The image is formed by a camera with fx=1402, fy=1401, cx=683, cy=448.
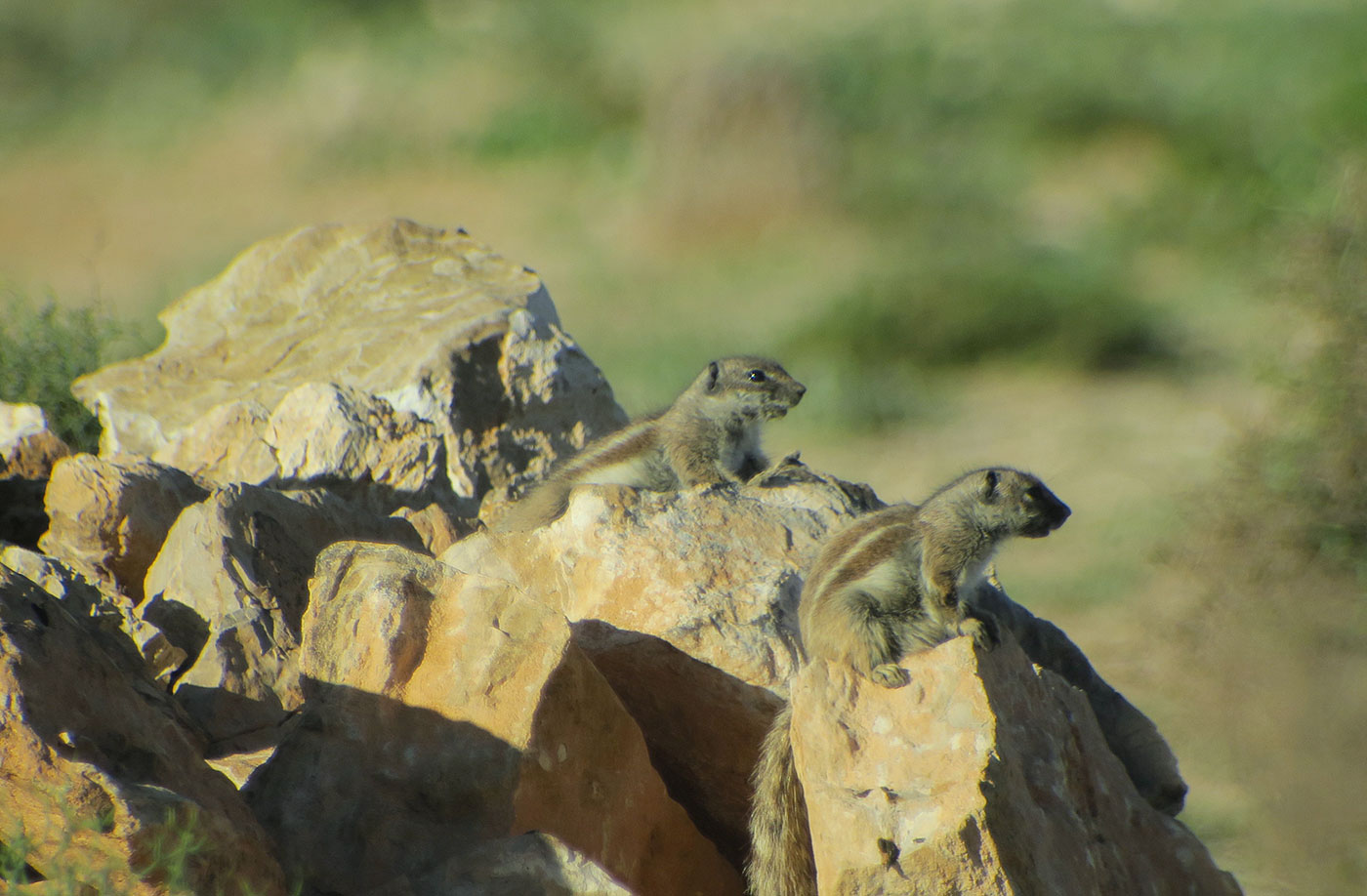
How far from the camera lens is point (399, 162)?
2494 centimetres

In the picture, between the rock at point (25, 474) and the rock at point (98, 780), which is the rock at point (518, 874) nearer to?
the rock at point (98, 780)

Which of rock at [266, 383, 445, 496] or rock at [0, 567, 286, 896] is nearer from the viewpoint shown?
rock at [0, 567, 286, 896]

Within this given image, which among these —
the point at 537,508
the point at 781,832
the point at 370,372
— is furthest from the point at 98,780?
the point at 370,372

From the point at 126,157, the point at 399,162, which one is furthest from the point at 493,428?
the point at 126,157

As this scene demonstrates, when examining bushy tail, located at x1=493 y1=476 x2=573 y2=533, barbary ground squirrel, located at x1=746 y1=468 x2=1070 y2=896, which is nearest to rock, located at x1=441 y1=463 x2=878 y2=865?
barbary ground squirrel, located at x1=746 y1=468 x2=1070 y2=896

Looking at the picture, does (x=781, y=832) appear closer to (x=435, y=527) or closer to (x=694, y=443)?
(x=435, y=527)

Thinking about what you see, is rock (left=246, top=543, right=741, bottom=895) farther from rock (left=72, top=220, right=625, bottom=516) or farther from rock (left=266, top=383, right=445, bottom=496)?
rock (left=72, top=220, right=625, bottom=516)

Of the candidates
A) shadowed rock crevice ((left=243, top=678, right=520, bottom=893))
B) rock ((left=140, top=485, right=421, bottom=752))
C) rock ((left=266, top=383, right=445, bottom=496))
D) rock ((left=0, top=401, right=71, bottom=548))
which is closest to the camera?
shadowed rock crevice ((left=243, top=678, right=520, bottom=893))

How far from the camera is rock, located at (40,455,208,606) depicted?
17.8 ft

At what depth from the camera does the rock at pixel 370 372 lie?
6367 mm

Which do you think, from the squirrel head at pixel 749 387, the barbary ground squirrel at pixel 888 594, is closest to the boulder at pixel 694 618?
the barbary ground squirrel at pixel 888 594

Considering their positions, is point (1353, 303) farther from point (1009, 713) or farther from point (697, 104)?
point (697, 104)

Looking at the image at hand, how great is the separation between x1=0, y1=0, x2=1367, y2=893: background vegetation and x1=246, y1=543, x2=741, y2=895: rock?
391 centimetres

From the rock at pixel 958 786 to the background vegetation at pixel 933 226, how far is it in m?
2.76
